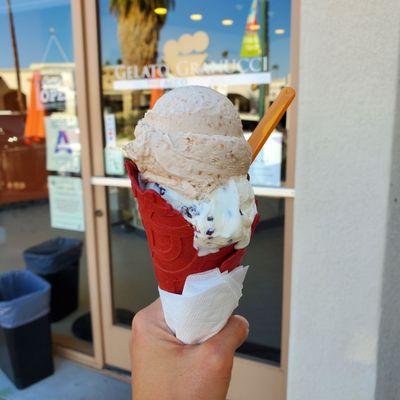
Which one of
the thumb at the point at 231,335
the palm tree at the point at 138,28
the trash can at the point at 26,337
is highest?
the palm tree at the point at 138,28

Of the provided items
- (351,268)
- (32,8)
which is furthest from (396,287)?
(32,8)

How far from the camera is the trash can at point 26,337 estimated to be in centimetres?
300

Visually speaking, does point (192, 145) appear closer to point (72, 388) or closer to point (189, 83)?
point (189, 83)

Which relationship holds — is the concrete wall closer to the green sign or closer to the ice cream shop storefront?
the ice cream shop storefront

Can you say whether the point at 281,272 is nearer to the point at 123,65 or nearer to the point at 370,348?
the point at 370,348

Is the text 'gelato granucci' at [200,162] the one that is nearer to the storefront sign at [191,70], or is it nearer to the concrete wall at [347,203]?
the concrete wall at [347,203]

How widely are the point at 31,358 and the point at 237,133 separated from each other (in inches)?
102

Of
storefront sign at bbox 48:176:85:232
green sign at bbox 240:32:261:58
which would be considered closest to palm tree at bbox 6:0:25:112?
storefront sign at bbox 48:176:85:232

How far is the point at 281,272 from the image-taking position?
109 inches

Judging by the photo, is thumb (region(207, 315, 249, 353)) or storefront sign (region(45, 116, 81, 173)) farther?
storefront sign (region(45, 116, 81, 173))

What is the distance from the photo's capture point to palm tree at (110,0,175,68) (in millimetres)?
3125

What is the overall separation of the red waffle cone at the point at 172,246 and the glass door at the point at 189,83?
1.32m

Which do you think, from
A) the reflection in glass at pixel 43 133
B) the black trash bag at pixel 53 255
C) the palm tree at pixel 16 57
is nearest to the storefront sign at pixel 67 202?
the reflection in glass at pixel 43 133

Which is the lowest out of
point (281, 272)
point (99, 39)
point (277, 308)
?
point (277, 308)
